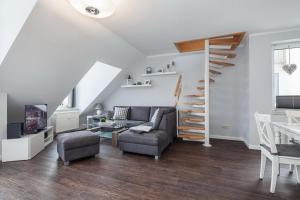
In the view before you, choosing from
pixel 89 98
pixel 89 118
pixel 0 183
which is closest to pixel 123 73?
pixel 89 98

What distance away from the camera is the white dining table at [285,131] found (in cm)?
177

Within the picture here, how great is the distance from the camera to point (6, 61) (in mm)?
2369

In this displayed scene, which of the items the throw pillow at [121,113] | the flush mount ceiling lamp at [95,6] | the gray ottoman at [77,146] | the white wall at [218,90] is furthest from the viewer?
the throw pillow at [121,113]

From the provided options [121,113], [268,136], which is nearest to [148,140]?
[268,136]

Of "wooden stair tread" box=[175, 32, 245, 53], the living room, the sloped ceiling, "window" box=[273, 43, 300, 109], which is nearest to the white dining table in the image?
the living room

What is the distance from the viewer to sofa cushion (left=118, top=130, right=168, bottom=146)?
281 cm

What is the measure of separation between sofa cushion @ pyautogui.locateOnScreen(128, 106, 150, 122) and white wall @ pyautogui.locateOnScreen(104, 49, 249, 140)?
1.56 feet

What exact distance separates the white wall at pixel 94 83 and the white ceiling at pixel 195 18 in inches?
68.7

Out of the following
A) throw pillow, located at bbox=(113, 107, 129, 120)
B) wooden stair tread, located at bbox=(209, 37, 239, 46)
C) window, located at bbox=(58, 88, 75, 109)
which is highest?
wooden stair tread, located at bbox=(209, 37, 239, 46)

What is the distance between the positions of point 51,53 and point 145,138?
239 centimetres

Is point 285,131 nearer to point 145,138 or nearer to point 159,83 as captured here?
point 145,138

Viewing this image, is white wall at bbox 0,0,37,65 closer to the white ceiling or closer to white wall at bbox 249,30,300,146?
the white ceiling

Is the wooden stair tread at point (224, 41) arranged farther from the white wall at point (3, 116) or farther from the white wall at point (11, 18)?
the white wall at point (3, 116)

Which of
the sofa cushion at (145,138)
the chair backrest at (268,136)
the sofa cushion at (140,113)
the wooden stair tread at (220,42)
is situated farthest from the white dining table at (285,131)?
the sofa cushion at (140,113)
